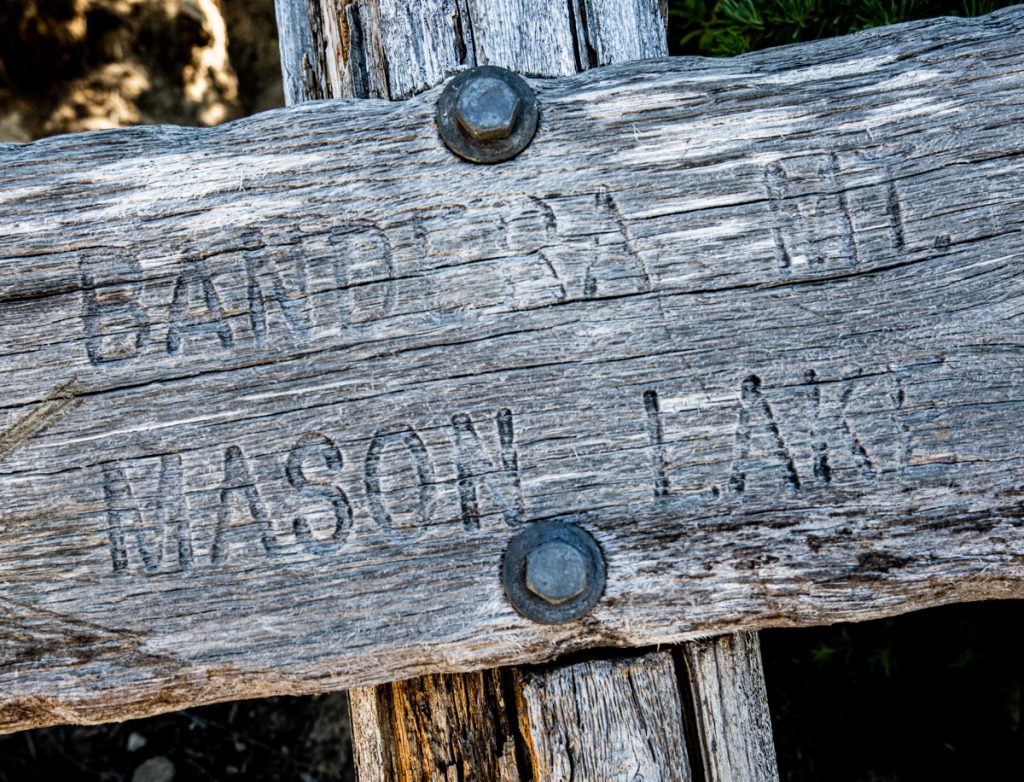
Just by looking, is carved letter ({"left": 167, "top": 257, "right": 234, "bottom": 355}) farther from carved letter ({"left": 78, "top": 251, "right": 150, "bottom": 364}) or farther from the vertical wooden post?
the vertical wooden post

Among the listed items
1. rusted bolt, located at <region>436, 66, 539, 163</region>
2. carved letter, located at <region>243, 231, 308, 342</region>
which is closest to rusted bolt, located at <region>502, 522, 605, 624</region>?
carved letter, located at <region>243, 231, 308, 342</region>

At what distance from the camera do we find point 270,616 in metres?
1.31

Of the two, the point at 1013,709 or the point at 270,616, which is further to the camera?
the point at 1013,709

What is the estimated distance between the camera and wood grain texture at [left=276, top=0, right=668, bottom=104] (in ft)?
Result: 4.76

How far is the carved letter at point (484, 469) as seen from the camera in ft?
4.34

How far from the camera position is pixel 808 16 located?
6.88 ft

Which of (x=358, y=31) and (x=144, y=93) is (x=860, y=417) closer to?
(x=358, y=31)

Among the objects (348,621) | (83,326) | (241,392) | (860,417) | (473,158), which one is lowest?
(348,621)

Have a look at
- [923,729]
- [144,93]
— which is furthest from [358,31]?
[923,729]

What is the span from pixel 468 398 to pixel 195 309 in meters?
0.46

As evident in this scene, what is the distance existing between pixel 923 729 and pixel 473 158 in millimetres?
2366

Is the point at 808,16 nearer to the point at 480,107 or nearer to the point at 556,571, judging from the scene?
the point at 480,107

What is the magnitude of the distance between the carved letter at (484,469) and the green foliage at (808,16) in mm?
1355

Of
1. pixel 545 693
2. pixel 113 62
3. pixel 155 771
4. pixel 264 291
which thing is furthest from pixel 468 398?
pixel 113 62
